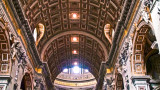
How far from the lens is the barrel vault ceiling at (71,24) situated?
2155 cm

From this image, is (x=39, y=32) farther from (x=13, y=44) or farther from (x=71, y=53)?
(x=13, y=44)

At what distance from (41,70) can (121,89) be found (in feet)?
28.2

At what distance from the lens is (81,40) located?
95.2 ft

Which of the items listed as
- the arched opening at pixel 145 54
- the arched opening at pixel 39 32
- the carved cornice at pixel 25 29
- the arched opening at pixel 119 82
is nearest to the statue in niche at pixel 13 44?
the carved cornice at pixel 25 29

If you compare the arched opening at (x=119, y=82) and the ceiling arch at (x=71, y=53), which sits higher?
the ceiling arch at (x=71, y=53)

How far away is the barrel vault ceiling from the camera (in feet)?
70.7

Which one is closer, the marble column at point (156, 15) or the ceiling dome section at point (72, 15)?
the marble column at point (156, 15)

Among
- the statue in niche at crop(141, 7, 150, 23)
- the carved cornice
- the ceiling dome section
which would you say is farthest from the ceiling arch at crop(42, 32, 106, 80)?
the statue in niche at crop(141, 7, 150, 23)

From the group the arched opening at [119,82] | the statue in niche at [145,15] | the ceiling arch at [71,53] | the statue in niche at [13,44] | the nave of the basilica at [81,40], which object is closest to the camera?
the statue in niche at [145,15]

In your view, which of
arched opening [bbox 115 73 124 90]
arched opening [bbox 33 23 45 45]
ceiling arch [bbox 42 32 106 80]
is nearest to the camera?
arched opening [bbox 115 73 124 90]

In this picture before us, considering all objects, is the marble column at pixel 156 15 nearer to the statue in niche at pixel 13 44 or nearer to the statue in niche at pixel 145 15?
the statue in niche at pixel 145 15

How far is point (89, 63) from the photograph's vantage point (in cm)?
3341

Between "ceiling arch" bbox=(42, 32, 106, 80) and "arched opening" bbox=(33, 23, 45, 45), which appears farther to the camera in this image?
"ceiling arch" bbox=(42, 32, 106, 80)

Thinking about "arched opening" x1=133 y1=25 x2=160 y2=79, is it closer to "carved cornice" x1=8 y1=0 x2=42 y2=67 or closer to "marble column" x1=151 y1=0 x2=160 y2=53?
"marble column" x1=151 y1=0 x2=160 y2=53
